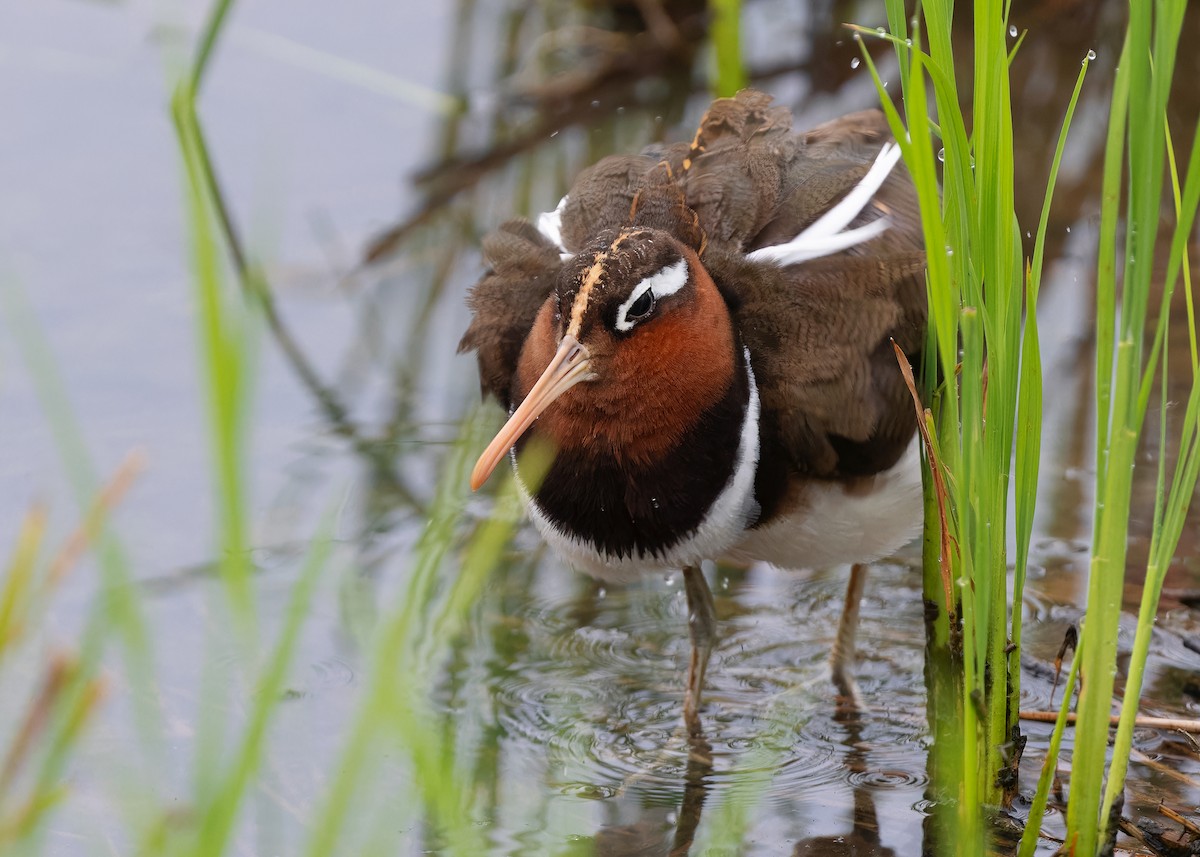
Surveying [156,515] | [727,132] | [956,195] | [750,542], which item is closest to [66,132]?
[156,515]

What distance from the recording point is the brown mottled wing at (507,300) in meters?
4.19

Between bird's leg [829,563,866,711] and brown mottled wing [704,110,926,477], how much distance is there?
611mm

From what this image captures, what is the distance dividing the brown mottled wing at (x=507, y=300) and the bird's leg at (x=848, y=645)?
1149mm

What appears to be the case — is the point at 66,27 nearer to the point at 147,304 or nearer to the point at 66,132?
the point at 66,132

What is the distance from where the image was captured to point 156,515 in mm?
5531

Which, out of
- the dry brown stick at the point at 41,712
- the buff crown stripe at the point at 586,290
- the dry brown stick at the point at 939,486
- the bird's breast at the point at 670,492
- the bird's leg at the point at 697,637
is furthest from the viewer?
the bird's leg at the point at 697,637

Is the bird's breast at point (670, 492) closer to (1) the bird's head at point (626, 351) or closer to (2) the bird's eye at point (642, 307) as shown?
(1) the bird's head at point (626, 351)

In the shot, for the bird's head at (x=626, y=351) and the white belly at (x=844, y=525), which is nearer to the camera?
the bird's head at (x=626, y=351)

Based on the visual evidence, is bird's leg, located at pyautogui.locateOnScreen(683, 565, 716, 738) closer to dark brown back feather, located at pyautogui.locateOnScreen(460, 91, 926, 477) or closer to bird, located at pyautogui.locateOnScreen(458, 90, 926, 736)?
bird, located at pyautogui.locateOnScreen(458, 90, 926, 736)

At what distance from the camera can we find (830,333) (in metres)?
4.02

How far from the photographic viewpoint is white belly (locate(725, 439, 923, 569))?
4113 millimetres

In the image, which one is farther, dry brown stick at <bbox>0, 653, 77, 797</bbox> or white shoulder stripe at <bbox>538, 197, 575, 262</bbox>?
white shoulder stripe at <bbox>538, 197, 575, 262</bbox>

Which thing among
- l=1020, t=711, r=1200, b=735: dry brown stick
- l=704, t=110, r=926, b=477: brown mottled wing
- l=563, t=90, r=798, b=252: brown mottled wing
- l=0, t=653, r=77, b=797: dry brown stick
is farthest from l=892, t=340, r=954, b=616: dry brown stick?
l=0, t=653, r=77, b=797: dry brown stick

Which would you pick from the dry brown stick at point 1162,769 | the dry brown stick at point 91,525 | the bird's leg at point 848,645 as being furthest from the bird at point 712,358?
the dry brown stick at point 91,525
